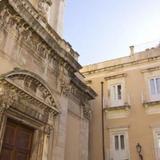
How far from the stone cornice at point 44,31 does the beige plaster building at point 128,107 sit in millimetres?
4945

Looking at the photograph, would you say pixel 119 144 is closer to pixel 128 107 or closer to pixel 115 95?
pixel 128 107

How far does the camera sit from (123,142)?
49.6 ft

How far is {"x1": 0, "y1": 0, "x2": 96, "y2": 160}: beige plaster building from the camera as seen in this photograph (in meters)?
8.68

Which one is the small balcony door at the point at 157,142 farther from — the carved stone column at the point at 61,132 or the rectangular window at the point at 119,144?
the carved stone column at the point at 61,132

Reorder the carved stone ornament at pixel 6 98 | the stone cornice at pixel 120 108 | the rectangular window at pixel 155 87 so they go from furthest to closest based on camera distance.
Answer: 1. the stone cornice at pixel 120 108
2. the rectangular window at pixel 155 87
3. the carved stone ornament at pixel 6 98

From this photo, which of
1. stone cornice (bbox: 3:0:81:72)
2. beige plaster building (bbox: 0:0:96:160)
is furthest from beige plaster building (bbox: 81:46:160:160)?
stone cornice (bbox: 3:0:81:72)

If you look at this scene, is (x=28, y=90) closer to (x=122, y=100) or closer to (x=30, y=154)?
(x=30, y=154)

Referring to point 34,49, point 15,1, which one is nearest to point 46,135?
point 34,49

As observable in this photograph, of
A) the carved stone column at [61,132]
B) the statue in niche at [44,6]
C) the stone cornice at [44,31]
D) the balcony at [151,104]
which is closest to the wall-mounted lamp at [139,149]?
the balcony at [151,104]

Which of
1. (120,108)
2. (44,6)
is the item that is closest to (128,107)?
(120,108)

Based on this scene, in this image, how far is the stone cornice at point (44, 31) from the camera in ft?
30.6

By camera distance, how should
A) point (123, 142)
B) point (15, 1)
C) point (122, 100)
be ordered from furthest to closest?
1. point (122, 100)
2. point (123, 142)
3. point (15, 1)

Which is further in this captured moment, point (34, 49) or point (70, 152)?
point (70, 152)

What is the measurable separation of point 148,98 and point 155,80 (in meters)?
1.15
